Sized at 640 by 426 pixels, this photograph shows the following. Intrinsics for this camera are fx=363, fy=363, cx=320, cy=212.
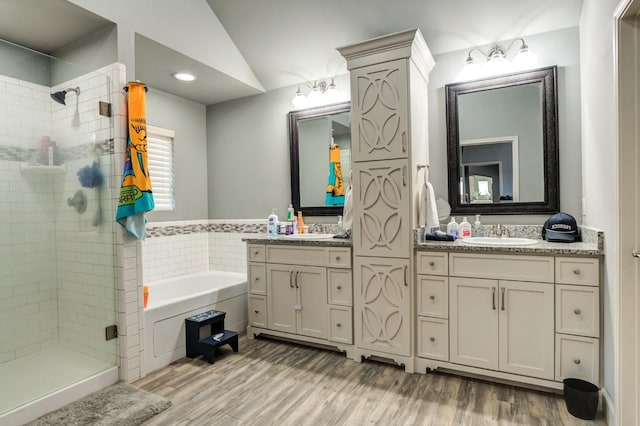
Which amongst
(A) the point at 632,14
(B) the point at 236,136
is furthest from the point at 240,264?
(A) the point at 632,14

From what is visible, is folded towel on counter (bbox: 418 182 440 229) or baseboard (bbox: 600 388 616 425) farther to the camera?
folded towel on counter (bbox: 418 182 440 229)

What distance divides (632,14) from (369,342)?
244 centimetres

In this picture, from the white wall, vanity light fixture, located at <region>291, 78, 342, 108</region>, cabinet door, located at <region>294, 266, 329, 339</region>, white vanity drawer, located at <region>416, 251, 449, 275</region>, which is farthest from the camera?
vanity light fixture, located at <region>291, 78, 342, 108</region>

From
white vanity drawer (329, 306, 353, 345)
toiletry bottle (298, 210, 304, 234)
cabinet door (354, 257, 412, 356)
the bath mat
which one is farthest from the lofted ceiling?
the bath mat

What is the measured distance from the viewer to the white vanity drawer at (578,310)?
2.13 meters

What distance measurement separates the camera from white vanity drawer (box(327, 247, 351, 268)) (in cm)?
292

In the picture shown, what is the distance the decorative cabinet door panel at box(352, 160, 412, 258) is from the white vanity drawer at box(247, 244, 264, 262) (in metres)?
0.95

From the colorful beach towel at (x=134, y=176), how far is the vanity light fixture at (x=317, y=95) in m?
1.56

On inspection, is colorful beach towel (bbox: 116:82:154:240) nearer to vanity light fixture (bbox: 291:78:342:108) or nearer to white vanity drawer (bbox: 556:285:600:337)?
vanity light fixture (bbox: 291:78:342:108)

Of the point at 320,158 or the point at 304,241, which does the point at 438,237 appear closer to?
the point at 304,241

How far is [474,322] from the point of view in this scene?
246cm

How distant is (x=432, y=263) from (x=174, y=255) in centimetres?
278

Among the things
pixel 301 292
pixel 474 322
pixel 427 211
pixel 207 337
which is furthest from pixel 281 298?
pixel 474 322

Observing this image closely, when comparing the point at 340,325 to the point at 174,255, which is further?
the point at 174,255
